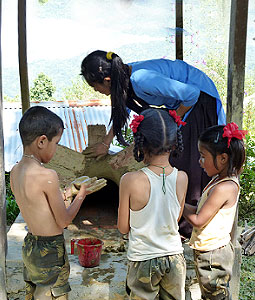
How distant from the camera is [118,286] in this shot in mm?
2838

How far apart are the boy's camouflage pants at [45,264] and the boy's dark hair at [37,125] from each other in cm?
53

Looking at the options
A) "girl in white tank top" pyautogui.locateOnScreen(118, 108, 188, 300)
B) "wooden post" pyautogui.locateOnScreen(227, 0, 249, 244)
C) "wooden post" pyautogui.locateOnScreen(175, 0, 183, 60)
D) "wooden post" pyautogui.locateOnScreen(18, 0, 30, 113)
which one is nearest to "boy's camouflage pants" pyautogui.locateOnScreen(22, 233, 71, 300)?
"girl in white tank top" pyautogui.locateOnScreen(118, 108, 188, 300)

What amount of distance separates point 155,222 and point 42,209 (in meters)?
0.59

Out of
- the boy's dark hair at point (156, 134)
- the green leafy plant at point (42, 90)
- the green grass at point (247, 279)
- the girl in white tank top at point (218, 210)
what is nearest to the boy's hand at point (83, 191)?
the boy's dark hair at point (156, 134)

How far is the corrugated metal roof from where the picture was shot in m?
7.28

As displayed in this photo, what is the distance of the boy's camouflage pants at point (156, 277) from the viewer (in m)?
2.20

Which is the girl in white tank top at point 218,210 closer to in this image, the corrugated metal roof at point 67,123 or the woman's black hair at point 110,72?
the woman's black hair at point 110,72

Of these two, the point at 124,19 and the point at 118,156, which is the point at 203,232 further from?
the point at 124,19

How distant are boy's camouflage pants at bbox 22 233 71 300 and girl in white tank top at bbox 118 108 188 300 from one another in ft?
1.24

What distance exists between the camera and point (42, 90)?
12781mm

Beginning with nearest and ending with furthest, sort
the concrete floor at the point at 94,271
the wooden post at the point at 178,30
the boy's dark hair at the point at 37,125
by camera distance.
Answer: the boy's dark hair at the point at 37,125
the concrete floor at the point at 94,271
the wooden post at the point at 178,30

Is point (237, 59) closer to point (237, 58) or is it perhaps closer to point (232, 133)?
point (237, 58)

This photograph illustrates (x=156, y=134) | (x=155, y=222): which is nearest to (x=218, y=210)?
(x=155, y=222)

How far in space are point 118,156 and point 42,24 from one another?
19.8 m
